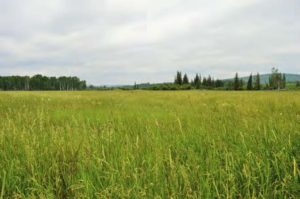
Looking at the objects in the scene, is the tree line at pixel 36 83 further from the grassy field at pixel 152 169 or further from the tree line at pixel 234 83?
the grassy field at pixel 152 169

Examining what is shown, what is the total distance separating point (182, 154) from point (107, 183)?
101 centimetres

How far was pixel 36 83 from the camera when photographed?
485ft

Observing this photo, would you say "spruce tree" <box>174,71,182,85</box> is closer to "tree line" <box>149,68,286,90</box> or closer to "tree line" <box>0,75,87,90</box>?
"tree line" <box>149,68,286,90</box>

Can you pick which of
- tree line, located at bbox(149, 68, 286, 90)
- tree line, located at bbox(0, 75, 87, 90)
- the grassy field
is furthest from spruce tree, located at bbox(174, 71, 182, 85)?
the grassy field

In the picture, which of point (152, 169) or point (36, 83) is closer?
point (152, 169)

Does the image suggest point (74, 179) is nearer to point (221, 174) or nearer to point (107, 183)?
point (107, 183)

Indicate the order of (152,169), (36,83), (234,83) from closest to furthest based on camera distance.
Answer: (152,169) < (234,83) < (36,83)

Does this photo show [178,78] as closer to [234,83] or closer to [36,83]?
[234,83]

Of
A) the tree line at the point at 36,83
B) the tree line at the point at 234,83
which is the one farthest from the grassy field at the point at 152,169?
the tree line at the point at 36,83

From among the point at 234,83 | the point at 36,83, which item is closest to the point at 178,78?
the point at 234,83

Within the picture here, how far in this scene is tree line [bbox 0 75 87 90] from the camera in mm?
143375

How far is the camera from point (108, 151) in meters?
3.19

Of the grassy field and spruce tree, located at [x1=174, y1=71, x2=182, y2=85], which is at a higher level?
spruce tree, located at [x1=174, y1=71, x2=182, y2=85]

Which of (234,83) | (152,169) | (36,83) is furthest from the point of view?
(36,83)
